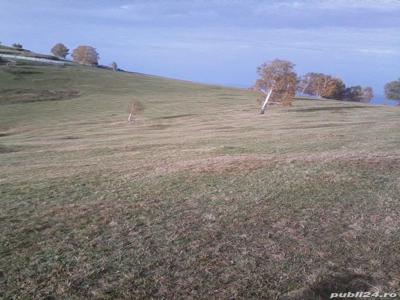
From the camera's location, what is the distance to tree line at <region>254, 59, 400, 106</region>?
177 ft

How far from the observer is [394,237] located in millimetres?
8578

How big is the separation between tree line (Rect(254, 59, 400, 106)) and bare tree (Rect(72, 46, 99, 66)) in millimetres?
85272

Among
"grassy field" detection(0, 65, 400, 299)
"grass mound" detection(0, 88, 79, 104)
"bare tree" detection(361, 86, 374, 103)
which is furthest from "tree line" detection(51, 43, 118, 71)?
"grassy field" detection(0, 65, 400, 299)

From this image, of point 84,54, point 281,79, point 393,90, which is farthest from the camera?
point 84,54

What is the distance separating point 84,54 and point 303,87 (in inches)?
3547

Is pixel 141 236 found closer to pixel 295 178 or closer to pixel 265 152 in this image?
pixel 295 178

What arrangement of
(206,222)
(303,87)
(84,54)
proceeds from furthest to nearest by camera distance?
(84,54), (303,87), (206,222)

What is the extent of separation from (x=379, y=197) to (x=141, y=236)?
708cm

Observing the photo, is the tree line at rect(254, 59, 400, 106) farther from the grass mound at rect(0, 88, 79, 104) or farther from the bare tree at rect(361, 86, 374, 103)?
the grass mound at rect(0, 88, 79, 104)

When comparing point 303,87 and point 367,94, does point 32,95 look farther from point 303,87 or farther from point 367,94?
point 367,94

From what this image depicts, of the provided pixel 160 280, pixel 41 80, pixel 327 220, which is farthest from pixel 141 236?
pixel 41 80

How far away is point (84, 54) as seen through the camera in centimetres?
14275

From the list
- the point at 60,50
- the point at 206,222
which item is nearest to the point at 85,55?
the point at 60,50

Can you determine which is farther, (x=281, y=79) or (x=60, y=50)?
(x=60, y=50)
